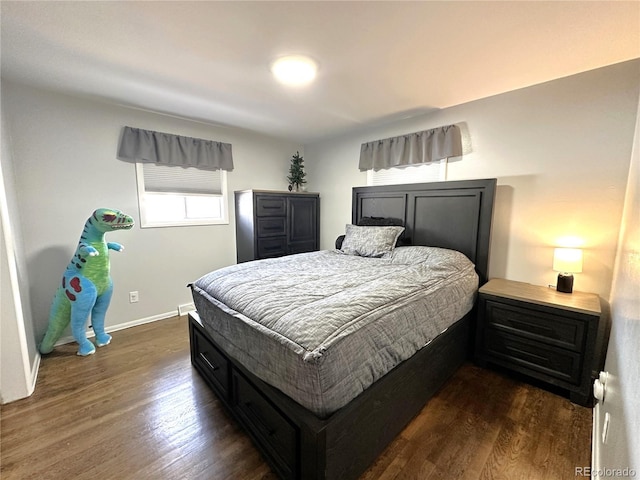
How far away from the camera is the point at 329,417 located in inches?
45.2

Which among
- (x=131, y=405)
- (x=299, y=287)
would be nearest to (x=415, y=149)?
(x=299, y=287)

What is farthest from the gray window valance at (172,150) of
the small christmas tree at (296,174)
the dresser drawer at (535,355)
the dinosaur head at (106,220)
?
the dresser drawer at (535,355)

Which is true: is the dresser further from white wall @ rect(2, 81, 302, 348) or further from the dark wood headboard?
the dark wood headboard

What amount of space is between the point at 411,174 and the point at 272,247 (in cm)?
205

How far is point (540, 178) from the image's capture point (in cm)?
235

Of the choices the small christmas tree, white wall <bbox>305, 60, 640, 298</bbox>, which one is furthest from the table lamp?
the small christmas tree

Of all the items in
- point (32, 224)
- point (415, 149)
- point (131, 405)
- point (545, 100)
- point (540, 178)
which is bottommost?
point (131, 405)

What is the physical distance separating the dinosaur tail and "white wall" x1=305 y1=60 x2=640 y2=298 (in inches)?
155

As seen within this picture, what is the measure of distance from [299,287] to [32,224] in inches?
103

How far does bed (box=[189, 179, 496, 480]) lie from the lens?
1.16 m

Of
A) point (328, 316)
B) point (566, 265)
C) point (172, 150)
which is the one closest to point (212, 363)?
point (328, 316)

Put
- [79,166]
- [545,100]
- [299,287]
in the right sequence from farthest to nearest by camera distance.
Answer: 1. [79,166]
2. [545,100]
3. [299,287]

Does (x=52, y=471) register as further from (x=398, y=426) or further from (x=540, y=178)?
(x=540, y=178)

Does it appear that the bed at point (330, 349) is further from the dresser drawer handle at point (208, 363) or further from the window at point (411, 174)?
the window at point (411, 174)
